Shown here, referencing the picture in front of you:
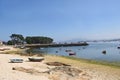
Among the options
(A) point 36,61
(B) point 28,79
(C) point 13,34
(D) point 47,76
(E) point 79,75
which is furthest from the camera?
(C) point 13,34

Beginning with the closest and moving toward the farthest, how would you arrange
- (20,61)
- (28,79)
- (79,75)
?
(28,79)
(79,75)
(20,61)

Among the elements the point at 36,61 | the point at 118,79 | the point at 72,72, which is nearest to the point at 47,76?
the point at 72,72

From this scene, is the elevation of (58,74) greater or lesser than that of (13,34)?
lesser

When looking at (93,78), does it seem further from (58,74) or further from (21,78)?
(21,78)

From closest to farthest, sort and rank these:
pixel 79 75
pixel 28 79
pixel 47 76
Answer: pixel 28 79 → pixel 47 76 → pixel 79 75

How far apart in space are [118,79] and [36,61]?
59.4ft

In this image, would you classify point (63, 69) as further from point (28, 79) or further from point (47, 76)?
point (28, 79)

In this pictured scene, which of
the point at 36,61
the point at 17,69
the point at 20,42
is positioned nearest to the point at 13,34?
the point at 20,42

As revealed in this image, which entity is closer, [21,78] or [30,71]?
[21,78]

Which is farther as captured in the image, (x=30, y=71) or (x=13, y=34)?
(x=13, y=34)

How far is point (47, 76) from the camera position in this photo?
21656 millimetres

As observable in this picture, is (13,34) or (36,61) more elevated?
(13,34)

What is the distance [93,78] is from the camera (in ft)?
78.3

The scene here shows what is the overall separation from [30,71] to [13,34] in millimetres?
167280
